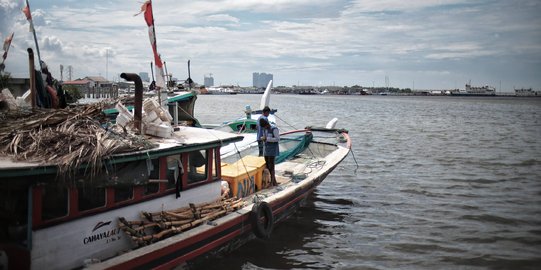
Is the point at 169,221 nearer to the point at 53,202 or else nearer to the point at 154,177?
the point at 154,177

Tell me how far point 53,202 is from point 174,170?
216cm

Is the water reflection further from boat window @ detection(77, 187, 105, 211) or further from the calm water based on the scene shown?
boat window @ detection(77, 187, 105, 211)

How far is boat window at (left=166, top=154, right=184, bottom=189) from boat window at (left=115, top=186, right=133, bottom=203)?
804 millimetres

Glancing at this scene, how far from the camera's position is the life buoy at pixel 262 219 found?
8.80m

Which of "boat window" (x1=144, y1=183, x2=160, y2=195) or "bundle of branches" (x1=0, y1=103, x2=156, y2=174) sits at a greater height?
"bundle of branches" (x1=0, y1=103, x2=156, y2=174)

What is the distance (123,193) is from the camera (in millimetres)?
6672

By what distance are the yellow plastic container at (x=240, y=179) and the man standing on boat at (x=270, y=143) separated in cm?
48

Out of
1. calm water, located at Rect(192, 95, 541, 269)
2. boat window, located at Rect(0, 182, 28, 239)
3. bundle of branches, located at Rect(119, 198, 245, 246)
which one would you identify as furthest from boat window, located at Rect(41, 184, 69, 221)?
calm water, located at Rect(192, 95, 541, 269)

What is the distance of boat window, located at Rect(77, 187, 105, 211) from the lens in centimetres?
611

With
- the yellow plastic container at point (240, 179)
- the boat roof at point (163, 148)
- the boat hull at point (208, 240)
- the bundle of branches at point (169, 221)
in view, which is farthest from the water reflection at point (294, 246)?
the boat roof at point (163, 148)

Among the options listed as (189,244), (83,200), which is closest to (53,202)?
(83,200)

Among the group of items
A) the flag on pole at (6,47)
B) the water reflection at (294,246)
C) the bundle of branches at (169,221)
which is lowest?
the water reflection at (294,246)

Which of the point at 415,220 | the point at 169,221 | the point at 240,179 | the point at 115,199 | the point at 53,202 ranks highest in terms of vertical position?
the point at 53,202

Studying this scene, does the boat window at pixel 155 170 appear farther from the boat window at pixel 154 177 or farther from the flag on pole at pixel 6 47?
the flag on pole at pixel 6 47
